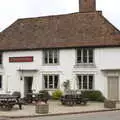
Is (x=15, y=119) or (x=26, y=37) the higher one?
(x=26, y=37)

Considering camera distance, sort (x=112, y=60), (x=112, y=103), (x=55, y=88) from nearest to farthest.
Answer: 1. (x=112, y=103)
2. (x=112, y=60)
3. (x=55, y=88)

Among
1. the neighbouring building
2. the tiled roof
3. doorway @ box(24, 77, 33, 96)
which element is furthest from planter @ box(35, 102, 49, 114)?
doorway @ box(24, 77, 33, 96)

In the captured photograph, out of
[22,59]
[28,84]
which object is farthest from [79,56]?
[28,84]

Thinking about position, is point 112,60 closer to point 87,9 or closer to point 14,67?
point 87,9

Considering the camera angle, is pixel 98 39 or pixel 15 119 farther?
pixel 98 39

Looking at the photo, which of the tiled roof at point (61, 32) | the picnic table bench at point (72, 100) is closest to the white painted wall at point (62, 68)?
the tiled roof at point (61, 32)

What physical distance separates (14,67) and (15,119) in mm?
20712

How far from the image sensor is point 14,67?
143ft

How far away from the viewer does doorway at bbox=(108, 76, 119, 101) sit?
38312 millimetres

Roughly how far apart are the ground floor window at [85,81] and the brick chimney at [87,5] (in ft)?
25.3

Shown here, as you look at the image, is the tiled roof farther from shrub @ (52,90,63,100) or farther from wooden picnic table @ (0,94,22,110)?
wooden picnic table @ (0,94,22,110)

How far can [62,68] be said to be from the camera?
134ft

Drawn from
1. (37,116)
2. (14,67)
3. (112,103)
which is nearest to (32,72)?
(14,67)

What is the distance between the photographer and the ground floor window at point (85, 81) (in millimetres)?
39719
